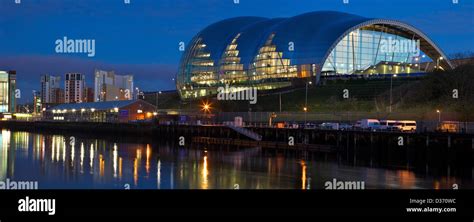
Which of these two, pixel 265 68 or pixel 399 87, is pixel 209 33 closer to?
pixel 265 68

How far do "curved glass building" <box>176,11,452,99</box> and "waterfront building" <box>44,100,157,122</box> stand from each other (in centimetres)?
1690

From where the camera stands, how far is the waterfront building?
110 m

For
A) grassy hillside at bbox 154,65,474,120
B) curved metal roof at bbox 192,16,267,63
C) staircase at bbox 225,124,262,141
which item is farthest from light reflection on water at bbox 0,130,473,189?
curved metal roof at bbox 192,16,267,63

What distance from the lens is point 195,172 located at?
1622 inches

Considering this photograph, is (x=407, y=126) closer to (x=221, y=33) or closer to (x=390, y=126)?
(x=390, y=126)

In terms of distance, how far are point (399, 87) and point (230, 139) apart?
27492mm

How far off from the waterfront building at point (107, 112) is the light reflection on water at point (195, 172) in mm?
→ 52396

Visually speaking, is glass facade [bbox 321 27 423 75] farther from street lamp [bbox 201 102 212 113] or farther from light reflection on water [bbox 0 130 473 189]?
light reflection on water [bbox 0 130 473 189]

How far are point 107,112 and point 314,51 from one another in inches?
1783

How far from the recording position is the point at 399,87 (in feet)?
273

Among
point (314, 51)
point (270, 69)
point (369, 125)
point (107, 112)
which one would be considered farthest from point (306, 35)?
point (369, 125)

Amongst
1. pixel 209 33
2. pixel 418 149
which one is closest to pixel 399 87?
pixel 418 149

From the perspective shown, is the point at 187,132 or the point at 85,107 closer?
the point at 187,132

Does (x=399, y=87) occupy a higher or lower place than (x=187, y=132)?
higher
